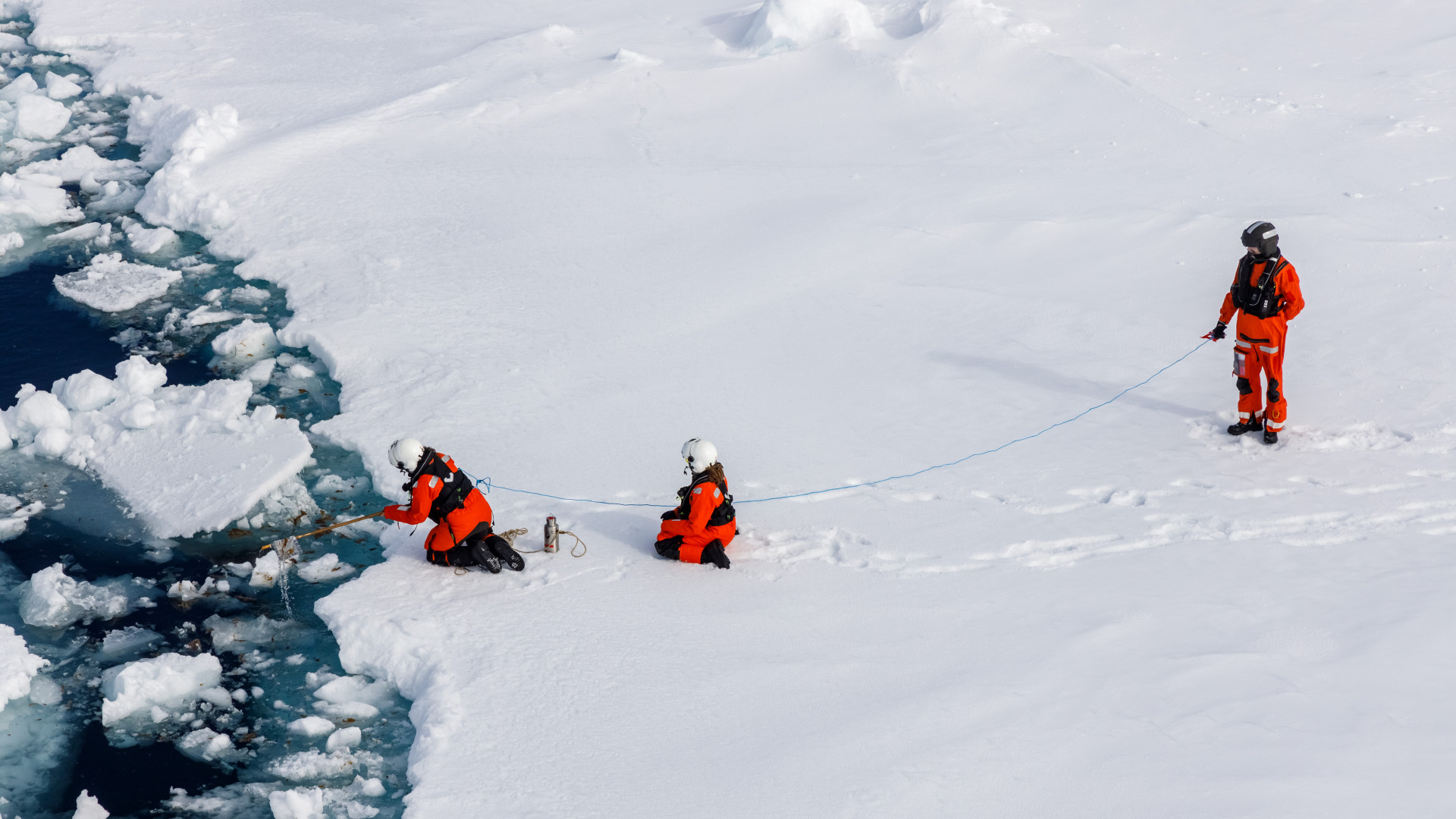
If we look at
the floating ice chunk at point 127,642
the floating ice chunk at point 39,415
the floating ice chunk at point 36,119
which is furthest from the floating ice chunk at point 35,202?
the floating ice chunk at point 127,642

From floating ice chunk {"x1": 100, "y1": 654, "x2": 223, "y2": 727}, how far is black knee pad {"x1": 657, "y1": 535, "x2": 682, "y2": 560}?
2.65m

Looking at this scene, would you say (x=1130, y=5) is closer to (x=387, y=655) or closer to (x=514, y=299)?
(x=514, y=299)

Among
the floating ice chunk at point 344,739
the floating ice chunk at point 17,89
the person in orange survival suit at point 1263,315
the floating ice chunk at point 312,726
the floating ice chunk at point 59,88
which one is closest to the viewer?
the floating ice chunk at point 344,739

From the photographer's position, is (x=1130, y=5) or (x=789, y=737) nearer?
(x=789, y=737)

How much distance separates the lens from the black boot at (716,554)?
6832 mm

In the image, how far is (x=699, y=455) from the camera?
6.68 m

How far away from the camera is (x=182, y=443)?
8.40m

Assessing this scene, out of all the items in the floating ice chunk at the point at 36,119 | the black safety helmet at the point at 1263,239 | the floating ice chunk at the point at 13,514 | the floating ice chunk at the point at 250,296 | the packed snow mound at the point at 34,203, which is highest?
the floating ice chunk at the point at 36,119

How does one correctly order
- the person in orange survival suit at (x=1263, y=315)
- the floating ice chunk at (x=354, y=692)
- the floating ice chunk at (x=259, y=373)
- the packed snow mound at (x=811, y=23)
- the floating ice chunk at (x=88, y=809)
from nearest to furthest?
the floating ice chunk at (x=88, y=809), the floating ice chunk at (x=354, y=692), the person in orange survival suit at (x=1263, y=315), the floating ice chunk at (x=259, y=373), the packed snow mound at (x=811, y=23)

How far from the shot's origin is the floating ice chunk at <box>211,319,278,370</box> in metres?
9.45

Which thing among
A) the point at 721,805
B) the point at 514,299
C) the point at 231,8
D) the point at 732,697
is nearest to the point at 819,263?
the point at 514,299

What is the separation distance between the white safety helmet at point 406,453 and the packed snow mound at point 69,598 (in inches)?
77.5

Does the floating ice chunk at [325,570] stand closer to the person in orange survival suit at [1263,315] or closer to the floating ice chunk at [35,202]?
the person in orange survival suit at [1263,315]

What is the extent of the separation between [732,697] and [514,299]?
16.1 feet
